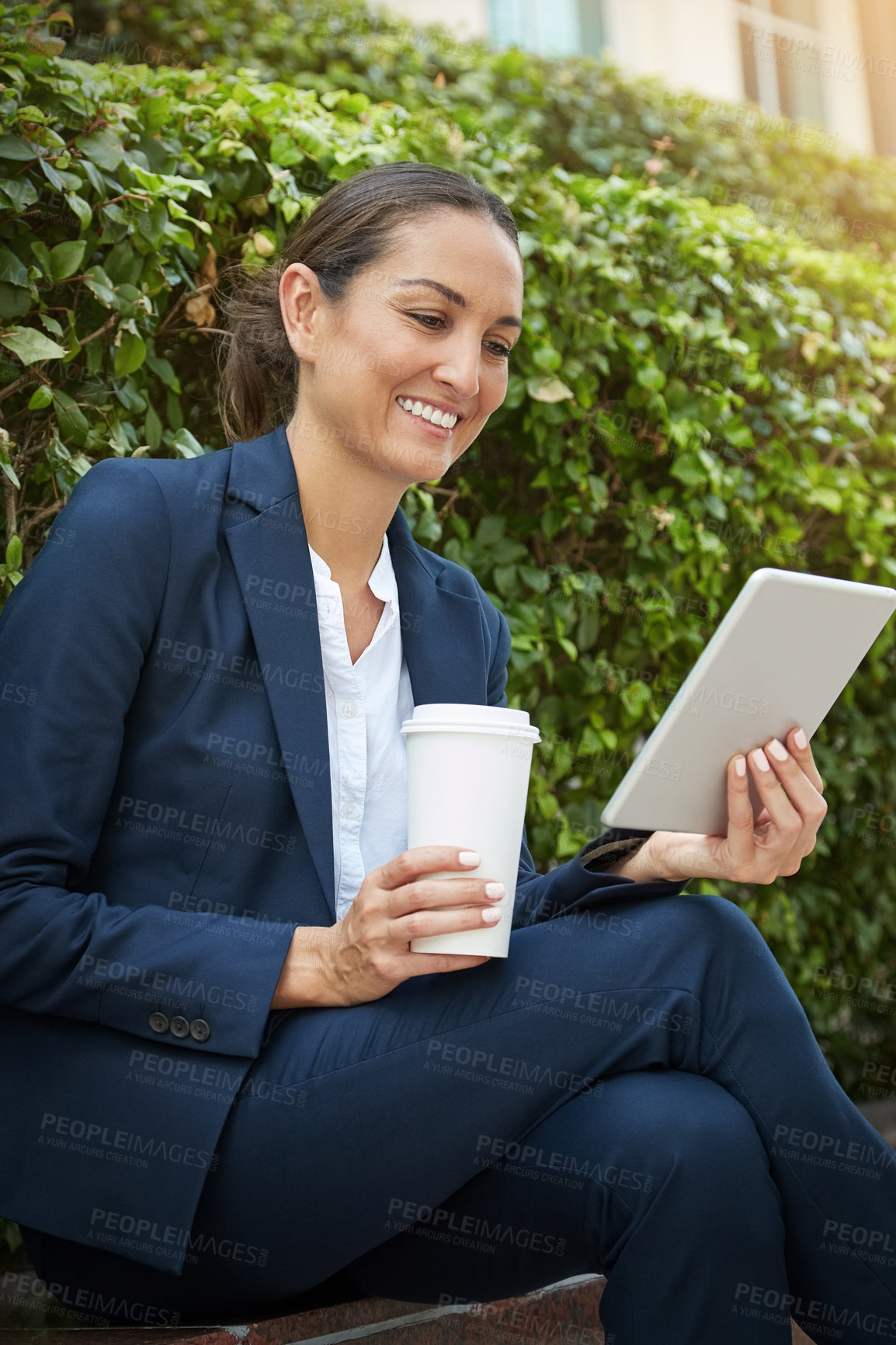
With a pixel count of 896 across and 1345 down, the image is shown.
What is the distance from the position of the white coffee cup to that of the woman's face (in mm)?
671

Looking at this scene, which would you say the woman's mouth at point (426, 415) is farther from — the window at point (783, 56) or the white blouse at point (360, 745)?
the window at point (783, 56)

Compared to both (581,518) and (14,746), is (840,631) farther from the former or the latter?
(581,518)

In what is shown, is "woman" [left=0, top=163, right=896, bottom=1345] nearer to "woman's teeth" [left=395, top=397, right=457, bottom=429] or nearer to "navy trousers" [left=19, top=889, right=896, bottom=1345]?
"navy trousers" [left=19, top=889, right=896, bottom=1345]

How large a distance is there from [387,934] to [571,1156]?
1.24 feet

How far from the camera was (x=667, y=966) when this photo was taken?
60.3 inches

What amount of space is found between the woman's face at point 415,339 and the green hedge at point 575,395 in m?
0.45

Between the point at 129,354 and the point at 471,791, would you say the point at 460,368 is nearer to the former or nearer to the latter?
the point at 129,354

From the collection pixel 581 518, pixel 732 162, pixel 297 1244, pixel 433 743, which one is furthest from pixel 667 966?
pixel 732 162

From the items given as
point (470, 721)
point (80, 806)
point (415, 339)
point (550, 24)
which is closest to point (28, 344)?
point (415, 339)

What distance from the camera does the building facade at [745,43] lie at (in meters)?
8.13

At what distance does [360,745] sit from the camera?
185 cm

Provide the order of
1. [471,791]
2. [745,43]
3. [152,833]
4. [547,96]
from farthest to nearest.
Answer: [745,43] → [547,96] → [152,833] → [471,791]

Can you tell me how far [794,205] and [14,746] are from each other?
7.18 meters

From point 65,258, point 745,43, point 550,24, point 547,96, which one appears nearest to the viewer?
point 65,258
